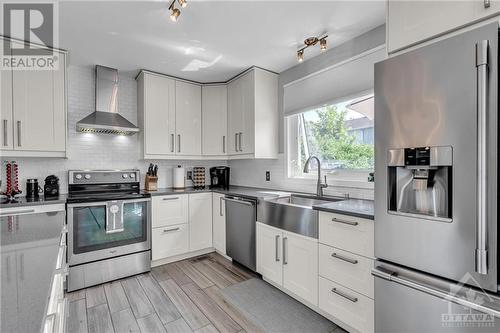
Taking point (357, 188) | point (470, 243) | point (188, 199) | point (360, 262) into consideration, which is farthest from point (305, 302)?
point (188, 199)

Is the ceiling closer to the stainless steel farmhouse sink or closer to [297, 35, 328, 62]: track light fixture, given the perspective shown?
[297, 35, 328, 62]: track light fixture

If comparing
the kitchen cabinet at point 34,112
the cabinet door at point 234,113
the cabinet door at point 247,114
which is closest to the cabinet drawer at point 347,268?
the cabinet door at point 247,114

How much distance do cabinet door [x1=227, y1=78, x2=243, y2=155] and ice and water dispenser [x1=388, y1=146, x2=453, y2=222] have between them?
2.30 metres

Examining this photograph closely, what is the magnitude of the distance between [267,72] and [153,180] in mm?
2095

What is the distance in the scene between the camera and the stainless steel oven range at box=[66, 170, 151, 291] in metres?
2.46

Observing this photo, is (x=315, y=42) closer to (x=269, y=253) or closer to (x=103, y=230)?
(x=269, y=253)

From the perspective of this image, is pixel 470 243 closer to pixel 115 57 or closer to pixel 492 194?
pixel 492 194

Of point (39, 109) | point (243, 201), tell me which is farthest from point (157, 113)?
point (243, 201)

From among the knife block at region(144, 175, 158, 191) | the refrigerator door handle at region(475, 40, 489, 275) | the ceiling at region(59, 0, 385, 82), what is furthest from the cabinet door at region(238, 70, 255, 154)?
the refrigerator door handle at region(475, 40, 489, 275)

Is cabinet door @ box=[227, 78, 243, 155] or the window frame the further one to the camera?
cabinet door @ box=[227, 78, 243, 155]

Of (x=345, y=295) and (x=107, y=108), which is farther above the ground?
(x=107, y=108)

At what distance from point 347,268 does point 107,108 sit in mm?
3195

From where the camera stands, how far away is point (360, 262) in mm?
1671

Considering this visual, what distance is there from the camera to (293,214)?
220 centimetres
